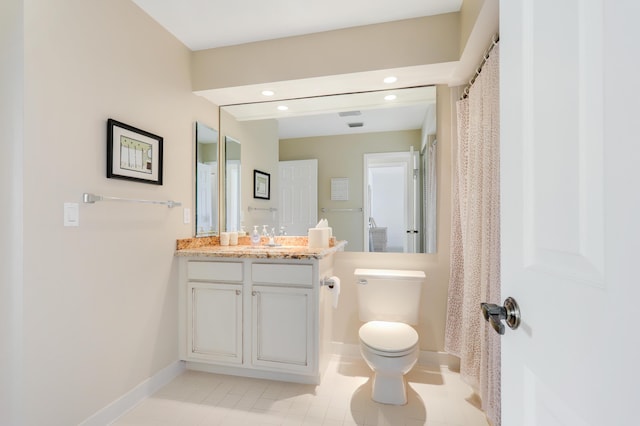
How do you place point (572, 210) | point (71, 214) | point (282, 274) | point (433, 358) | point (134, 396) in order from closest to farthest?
1. point (572, 210)
2. point (71, 214)
3. point (134, 396)
4. point (282, 274)
5. point (433, 358)

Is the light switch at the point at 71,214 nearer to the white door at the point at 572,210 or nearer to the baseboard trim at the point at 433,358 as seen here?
the white door at the point at 572,210

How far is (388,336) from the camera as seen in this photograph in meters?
2.00

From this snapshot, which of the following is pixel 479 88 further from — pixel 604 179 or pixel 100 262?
pixel 100 262

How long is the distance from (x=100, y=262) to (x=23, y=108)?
0.81 m

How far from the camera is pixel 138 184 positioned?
2012 millimetres

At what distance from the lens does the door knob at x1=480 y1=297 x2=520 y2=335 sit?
2.27 feet

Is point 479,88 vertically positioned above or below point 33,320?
above

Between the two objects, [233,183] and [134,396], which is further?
[233,183]

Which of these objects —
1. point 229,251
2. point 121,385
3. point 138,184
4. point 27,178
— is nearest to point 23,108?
point 27,178

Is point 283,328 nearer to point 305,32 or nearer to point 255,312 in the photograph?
point 255,312

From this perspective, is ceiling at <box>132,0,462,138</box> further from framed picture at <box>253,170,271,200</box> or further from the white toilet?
the white toilet

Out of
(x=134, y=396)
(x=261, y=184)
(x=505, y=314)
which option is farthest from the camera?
(x=261, y=184)

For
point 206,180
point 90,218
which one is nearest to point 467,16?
point 206,180

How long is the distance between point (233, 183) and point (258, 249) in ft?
2.40
